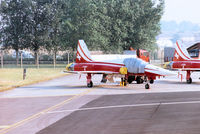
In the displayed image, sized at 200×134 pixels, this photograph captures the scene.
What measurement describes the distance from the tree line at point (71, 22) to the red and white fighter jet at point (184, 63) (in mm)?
45904

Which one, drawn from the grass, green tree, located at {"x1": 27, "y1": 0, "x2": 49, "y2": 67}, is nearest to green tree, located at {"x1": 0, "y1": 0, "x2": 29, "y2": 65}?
green tree, located at {"x1": 27, "y1": 0, "x2": 49, "y2": 67}

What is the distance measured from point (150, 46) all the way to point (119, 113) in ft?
252

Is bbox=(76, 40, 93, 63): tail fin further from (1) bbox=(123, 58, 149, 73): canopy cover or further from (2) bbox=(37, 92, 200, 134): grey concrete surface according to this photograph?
(2) bbox=(37, 92, 200, 134): grey concrete surface

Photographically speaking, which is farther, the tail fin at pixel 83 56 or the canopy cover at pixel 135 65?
the tail fin at pixel 83 56

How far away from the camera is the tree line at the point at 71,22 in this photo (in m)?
81.4

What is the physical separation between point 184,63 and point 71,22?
50762 mm

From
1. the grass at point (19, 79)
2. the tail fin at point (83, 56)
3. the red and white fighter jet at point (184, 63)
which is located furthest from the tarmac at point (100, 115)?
the red and white fighter jet at point (184, 63)

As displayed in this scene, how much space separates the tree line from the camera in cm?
8144

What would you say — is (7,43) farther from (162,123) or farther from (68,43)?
(162,123)

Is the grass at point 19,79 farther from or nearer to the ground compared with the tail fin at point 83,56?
nearer to the ground

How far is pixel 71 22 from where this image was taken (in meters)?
82.0

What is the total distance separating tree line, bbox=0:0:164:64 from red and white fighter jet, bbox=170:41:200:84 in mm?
45904

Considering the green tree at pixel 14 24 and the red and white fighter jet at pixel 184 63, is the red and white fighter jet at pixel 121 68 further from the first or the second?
the green tree at pixel 14 24

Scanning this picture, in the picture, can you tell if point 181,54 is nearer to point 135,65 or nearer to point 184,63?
point 184,63
